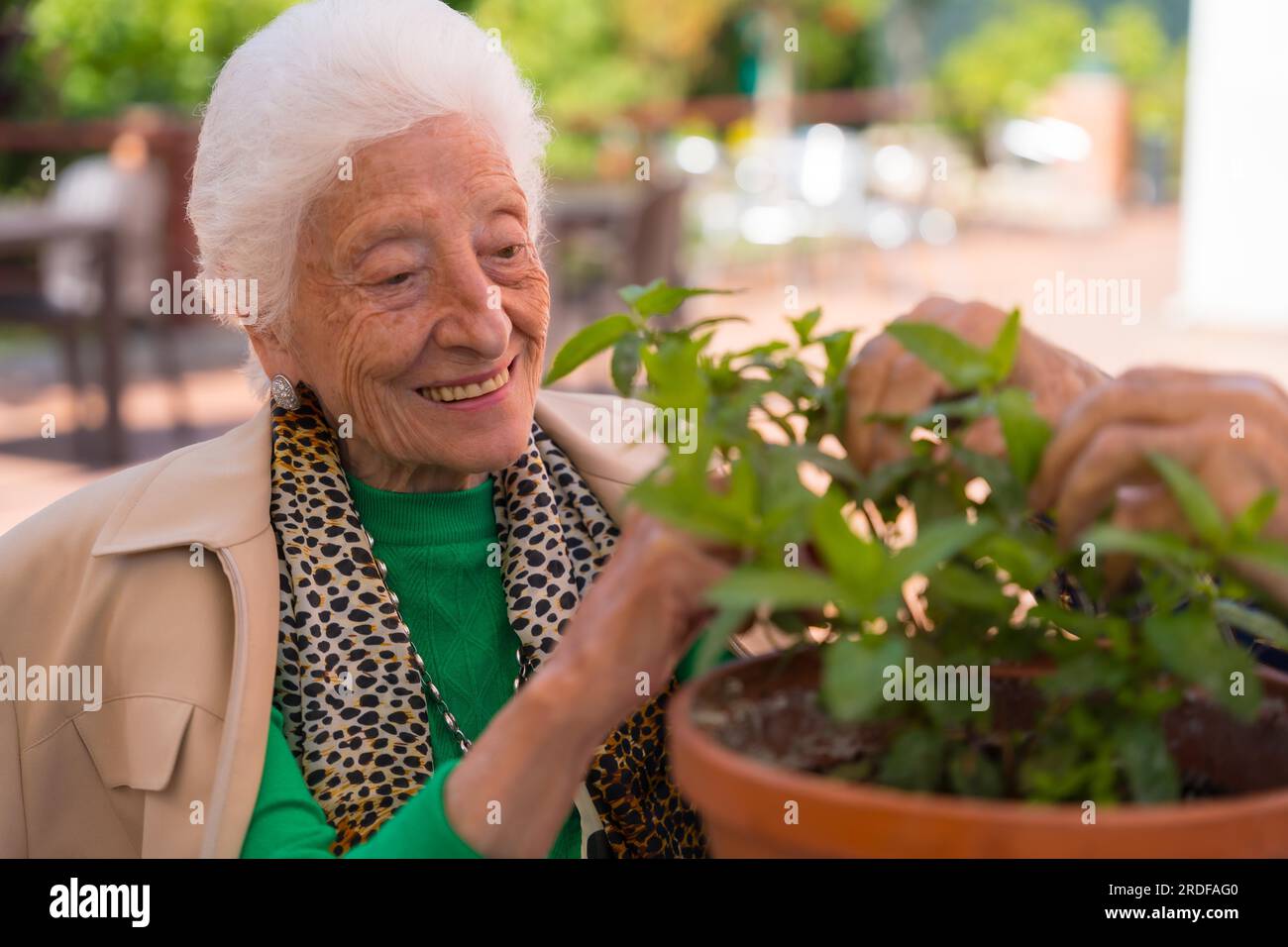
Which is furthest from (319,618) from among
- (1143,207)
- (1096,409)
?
(1143,207)

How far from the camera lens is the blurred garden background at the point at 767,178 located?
773 cm

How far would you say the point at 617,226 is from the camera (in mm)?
8484

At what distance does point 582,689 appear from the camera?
1.07 meters

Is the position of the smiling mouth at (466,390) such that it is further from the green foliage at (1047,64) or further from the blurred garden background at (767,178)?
the green foliage at (1047,64)

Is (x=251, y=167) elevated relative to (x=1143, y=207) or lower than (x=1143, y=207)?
elevated

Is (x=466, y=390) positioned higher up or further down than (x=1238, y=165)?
higher up

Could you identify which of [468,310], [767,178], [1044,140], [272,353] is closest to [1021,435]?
[468,310]

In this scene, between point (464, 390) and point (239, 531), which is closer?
point (239, 531)

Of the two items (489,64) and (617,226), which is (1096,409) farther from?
(617,226)

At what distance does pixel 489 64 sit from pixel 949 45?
28280 millimetres

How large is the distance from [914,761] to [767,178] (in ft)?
49.6

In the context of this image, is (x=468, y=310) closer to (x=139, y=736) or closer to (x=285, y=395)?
(x=285, y=395)
